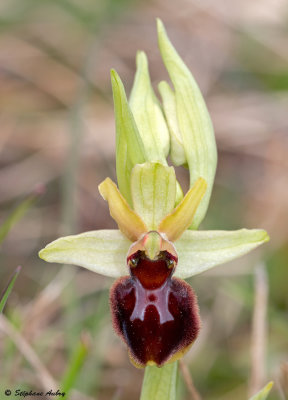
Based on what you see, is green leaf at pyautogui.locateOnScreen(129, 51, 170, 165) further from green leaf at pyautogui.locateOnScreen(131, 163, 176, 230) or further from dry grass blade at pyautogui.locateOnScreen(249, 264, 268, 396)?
dry grass blade at pyautogui.locateOnScreen(249, 264, 268, 396)

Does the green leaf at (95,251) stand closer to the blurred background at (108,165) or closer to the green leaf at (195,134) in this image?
the green leaf at (195,134)

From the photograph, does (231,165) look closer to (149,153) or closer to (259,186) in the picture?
(259,186)

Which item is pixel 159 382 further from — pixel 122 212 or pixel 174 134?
pixel 174 134

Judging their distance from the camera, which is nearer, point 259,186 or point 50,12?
point 259,186

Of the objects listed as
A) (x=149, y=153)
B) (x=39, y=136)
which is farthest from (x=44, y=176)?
(x=149, y=153)

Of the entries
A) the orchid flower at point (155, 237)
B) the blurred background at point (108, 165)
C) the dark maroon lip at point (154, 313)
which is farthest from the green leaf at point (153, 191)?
the blurred background at point (108, 165)
